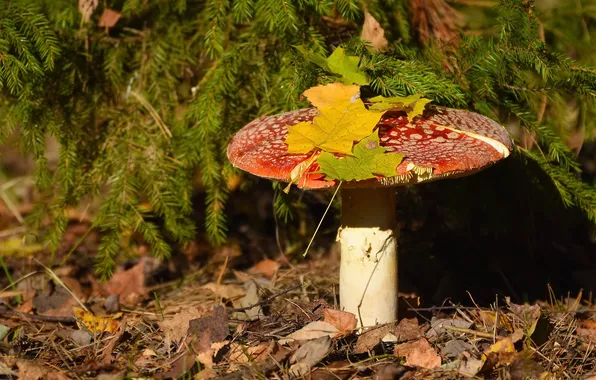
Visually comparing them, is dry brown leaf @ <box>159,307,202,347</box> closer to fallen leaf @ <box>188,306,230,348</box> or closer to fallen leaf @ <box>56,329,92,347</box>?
fallen leaf @ <box>188,306,230,348</box>

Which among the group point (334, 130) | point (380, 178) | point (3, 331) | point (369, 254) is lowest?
point (3, 331)

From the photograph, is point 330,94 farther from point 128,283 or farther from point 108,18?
point 128,283

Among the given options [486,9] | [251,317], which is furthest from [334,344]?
[486,9]

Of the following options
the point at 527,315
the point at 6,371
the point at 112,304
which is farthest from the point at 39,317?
the point at 527,315

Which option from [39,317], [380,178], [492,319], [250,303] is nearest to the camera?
[380,178]

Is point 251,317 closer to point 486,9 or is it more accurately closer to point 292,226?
point 292,226

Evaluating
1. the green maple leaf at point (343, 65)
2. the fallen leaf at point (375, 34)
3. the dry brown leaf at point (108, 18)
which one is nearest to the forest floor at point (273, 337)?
the green maple leaf at point (343, 65)
